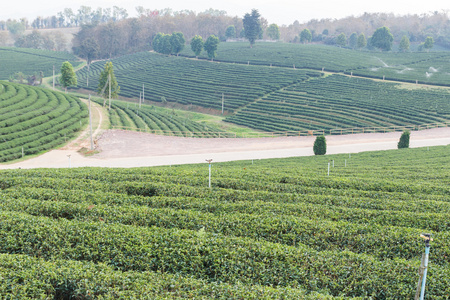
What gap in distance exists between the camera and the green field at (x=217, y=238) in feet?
30.1

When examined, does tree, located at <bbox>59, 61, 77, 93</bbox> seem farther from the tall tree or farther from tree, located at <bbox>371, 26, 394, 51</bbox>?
tree, located at <bbox>371, 26, 394, 51</bbox>

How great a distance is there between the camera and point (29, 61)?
367 ft

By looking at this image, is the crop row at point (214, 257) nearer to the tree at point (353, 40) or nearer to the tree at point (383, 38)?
the tree at point (383, 38)

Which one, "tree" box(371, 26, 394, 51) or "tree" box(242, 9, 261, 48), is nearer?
"tree" box(371, 26, 394, 51)

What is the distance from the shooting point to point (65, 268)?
31.2ft

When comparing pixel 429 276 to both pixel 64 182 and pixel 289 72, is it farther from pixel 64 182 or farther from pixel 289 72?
pixel 289 72

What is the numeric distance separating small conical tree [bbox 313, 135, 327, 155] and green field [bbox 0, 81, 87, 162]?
2318 cm

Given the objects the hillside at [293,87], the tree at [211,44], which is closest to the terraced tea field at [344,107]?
the hillside at [293,87]

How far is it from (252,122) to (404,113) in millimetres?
22163

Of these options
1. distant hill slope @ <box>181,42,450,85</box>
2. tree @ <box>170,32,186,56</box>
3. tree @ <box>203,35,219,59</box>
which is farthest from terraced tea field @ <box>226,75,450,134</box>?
tree @ <box>170,32,186,56</box>

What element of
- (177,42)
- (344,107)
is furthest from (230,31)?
(344,107)

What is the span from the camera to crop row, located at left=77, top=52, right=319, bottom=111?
76.1 m

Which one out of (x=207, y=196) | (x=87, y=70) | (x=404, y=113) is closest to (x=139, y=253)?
(x=207, y=196)

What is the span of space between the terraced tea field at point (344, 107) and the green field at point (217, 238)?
40758 millimetres
